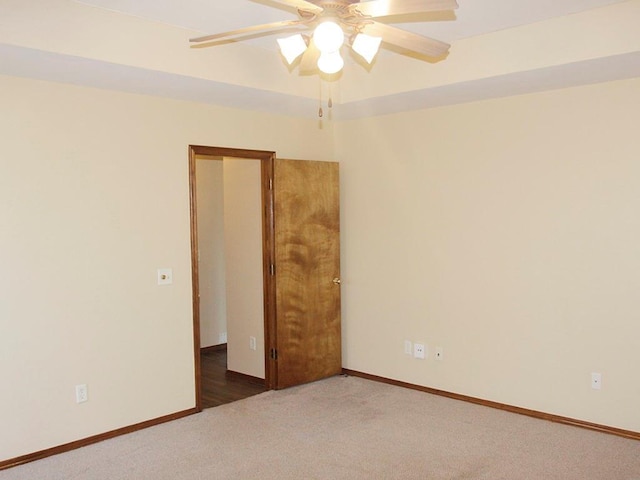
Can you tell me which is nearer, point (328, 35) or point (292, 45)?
point (328, 35)

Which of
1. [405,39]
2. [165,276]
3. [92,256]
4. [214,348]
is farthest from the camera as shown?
[214,348]

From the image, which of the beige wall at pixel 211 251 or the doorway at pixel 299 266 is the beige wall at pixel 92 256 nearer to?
the doorway at pixel 299 266

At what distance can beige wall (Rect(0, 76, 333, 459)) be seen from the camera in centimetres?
335

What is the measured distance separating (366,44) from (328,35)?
0.30 meters

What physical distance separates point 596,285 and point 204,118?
9.88 feet

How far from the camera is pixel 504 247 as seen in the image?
164 inches

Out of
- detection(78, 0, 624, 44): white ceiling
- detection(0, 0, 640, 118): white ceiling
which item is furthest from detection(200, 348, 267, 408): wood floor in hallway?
detection(78, 0, 624, 44): white ceiling

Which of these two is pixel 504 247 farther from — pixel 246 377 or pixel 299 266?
pixel 246 377

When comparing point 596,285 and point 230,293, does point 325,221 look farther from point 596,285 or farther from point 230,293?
point 596,285

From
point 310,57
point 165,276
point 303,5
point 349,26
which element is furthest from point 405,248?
point 303,5

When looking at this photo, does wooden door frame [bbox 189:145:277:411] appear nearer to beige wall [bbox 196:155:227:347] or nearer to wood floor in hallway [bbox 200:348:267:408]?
wood floor in hallway [bbox 200:348:267:408]

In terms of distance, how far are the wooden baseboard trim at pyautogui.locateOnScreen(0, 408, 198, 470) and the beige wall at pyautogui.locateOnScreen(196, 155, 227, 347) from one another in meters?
2.12

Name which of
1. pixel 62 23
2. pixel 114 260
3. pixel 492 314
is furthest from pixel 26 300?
pixel 492 314

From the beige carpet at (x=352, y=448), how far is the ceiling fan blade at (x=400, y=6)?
2.45 meters
